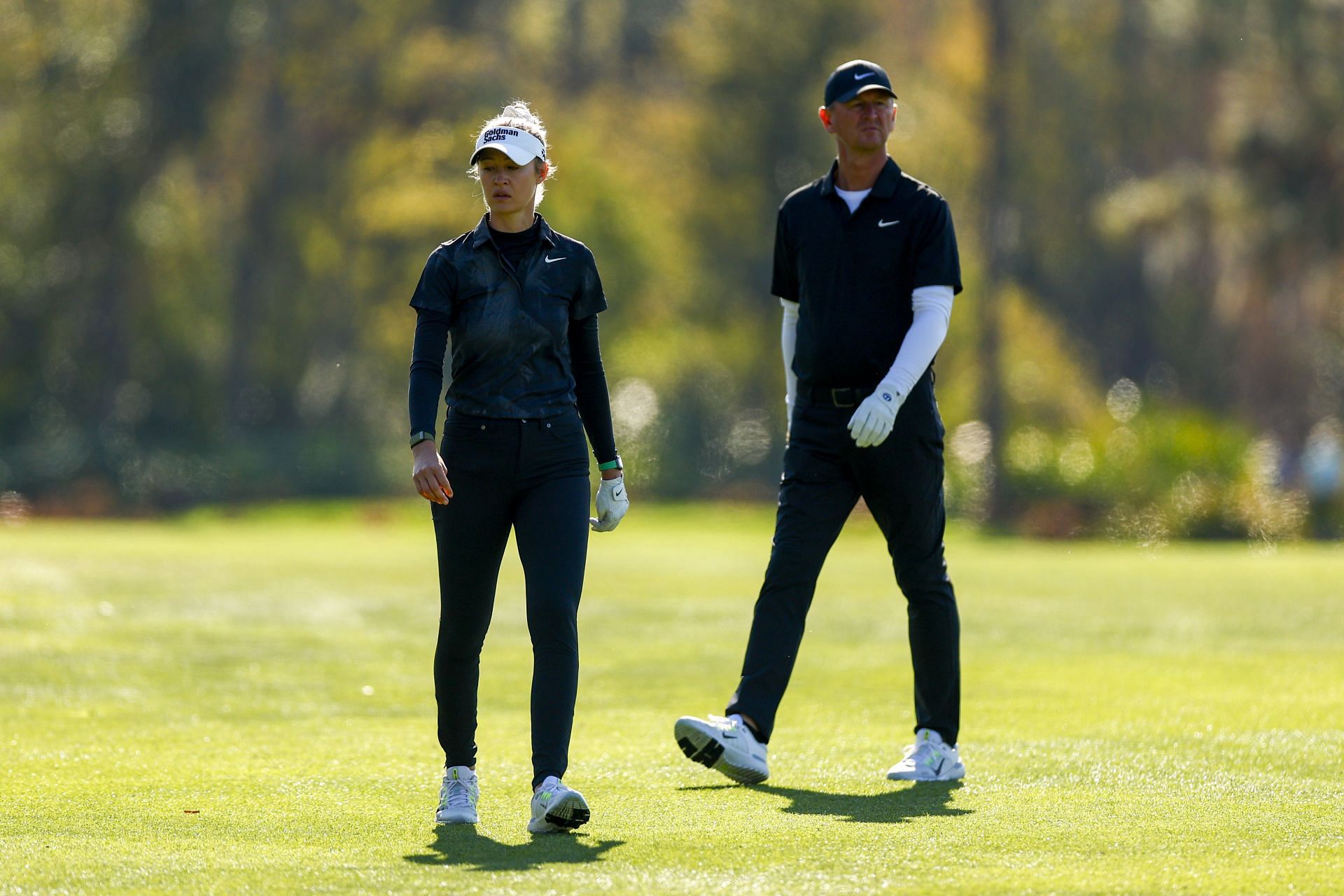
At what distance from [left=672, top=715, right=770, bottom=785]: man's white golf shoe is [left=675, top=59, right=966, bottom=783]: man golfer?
0.05ft

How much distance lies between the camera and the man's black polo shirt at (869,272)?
282 inches

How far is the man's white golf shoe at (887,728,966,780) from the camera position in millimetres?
7121

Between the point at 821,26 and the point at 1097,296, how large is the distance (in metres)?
12.8

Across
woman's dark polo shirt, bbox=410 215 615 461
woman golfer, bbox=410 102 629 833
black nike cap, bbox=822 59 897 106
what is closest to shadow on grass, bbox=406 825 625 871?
woman golfer, bbox=410 102 629 833

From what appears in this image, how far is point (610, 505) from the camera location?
6.50m

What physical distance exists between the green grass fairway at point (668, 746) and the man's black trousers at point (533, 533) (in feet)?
1.43

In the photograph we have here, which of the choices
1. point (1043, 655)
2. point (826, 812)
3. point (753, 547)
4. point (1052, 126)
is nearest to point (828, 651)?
point (1043, 655)

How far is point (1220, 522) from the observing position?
91.9 feet

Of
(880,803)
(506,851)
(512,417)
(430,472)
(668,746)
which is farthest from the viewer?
(668,746)

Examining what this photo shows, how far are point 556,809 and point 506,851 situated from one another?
0.20m

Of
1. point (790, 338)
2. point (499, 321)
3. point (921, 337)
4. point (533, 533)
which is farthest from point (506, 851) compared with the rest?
point (790, 338)

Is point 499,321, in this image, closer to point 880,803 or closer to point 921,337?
point 921,337

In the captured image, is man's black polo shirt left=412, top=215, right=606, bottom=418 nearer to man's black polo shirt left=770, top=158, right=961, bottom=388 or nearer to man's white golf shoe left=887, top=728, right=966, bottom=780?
man's black polo shirt left=770, top=158, right=961, bottom=388

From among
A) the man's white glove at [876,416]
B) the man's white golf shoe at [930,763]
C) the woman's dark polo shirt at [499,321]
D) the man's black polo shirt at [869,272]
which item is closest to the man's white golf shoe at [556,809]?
the woman's dark polo shirt at [499,321]
